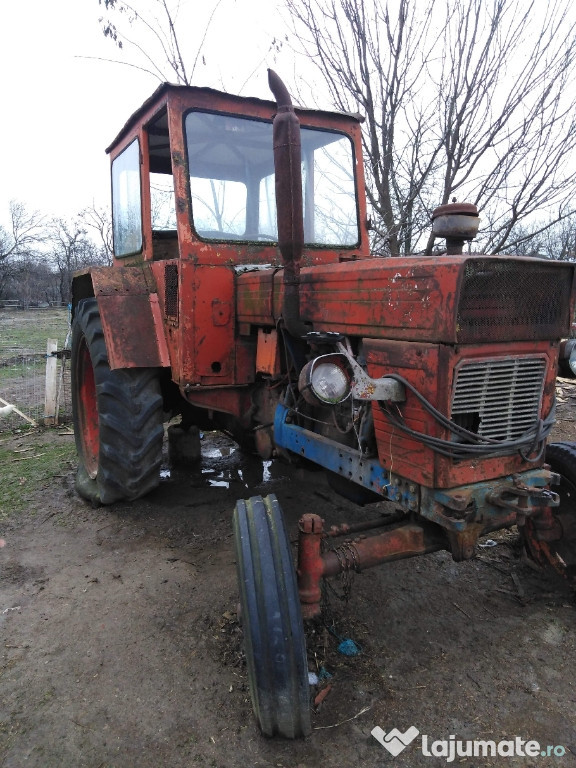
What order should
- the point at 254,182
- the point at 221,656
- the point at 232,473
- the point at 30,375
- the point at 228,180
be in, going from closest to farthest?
the point at 221,656
the point at 228,180
the point at 254,182
the point at 232,473
the point at 30,375

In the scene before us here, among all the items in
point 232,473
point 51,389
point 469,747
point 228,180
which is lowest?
point 469,747

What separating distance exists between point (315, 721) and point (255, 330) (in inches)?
80.6

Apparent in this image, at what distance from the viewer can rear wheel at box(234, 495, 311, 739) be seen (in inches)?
78.8

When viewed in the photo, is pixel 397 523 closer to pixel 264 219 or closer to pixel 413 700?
pixel 413 700

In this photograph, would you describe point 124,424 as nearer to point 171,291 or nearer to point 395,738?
point 171,291

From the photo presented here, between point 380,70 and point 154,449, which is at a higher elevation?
point 380,70

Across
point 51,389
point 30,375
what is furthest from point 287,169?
point 30,375

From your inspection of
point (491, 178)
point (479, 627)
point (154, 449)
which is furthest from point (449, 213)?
point (491, 178)

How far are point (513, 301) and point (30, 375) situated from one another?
8.40 m

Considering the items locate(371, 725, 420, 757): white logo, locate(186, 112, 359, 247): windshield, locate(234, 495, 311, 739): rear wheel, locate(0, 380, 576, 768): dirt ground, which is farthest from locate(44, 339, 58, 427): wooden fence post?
locate(371, 725, 420, 757): white logo

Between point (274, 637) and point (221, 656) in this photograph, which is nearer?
point (274, 637)

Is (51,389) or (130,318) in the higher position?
(130,318)

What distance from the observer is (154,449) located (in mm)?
3719

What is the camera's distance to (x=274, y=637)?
2.01 meters
